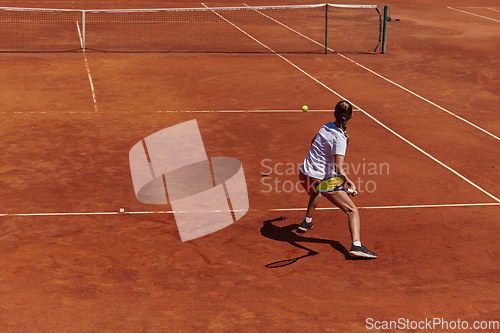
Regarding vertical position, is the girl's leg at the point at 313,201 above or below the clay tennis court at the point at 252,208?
above

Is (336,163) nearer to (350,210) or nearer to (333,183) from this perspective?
(333,183)

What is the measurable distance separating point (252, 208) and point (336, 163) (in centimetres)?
221

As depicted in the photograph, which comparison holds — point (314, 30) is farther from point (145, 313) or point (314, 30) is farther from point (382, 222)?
point (145, 313)

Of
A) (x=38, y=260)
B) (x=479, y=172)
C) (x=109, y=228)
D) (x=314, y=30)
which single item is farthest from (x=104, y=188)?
(x=314, y=30)

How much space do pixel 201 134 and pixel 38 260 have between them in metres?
5.86

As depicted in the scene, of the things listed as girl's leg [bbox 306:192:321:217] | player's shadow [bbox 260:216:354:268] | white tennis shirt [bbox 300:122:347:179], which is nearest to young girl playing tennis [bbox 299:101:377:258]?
white tennis shirt [bbox 300:122:347:179]

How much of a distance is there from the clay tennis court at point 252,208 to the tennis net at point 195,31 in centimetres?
315

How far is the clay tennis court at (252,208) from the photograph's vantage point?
670 centimetres

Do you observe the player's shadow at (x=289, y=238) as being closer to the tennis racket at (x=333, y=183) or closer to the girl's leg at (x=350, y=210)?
the girl's leg at (x=350, y=210)

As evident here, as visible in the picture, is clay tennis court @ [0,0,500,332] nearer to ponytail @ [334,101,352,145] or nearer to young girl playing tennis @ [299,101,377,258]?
young girl playing tennis @ [299,101,377,258]

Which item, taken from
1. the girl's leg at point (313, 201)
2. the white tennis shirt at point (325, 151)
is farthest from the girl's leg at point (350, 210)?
the girl's leg at point (313, 201)

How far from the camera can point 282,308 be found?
671 cm

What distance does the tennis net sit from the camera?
2186 centimetres

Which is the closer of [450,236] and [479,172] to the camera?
[450,236]
